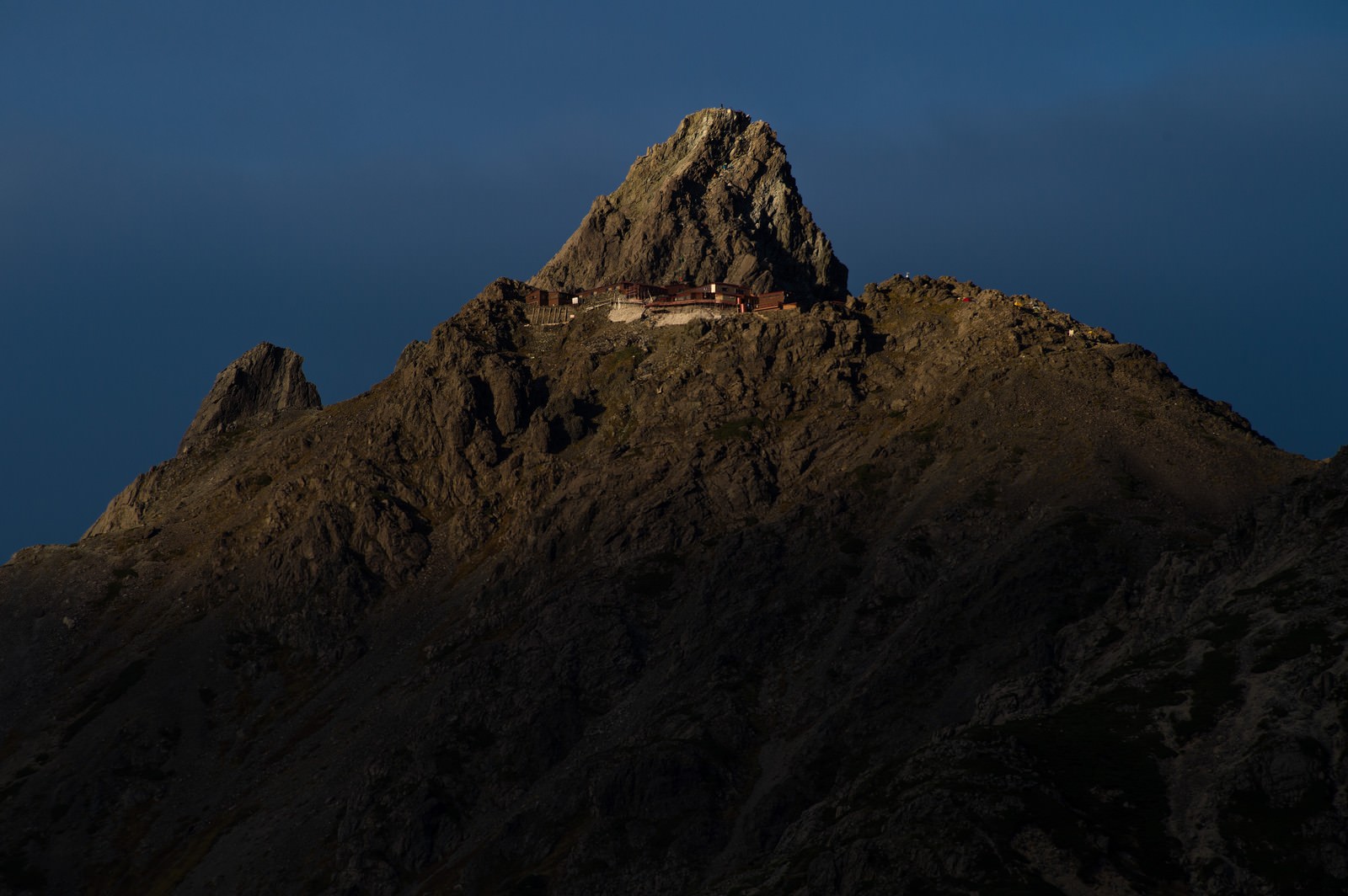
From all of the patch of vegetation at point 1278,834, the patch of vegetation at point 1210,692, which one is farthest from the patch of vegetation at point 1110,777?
the patch of vegetation at point 1278,834

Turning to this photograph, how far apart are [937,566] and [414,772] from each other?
6592 cm

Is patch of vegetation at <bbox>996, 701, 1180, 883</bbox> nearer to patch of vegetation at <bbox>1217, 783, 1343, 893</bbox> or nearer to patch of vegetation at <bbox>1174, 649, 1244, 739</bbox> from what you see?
patch of vegetation at <bbox>1174, 649, 1244, 739</bbox>

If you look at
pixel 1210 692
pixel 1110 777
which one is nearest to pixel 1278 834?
pixel 1110 777

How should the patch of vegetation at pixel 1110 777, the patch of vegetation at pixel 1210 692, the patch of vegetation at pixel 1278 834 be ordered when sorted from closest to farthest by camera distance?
1. the patch of vegetation at pixel 1278 834
2. the patch of vegetation at pixel 1110 777
3. the patch of vegetation at pixel 1210 692

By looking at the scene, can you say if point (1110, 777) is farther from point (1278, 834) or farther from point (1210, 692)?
point (1278, 834)

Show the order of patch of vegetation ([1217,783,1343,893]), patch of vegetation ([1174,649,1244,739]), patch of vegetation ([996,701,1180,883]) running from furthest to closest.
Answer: patch of vegetation ([1174,649,1244,739]) → patch of vegetation ([996,701,1180,883]) → patch of vegetation ([1217,783,1343,893])

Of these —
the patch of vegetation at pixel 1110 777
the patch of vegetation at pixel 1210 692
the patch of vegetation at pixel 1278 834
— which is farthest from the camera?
the patch of vegetation at pixel 1210 692

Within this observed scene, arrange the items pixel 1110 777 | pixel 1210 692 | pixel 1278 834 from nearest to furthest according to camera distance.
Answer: pixel 1278 834 → pixel 1110 777 → pixel 1210 692

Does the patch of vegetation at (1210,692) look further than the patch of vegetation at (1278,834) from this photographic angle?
Yes

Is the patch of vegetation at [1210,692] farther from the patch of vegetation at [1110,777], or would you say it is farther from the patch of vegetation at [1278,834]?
the patch of vegetation at [1278,834]

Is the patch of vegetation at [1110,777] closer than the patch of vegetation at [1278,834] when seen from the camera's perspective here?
No

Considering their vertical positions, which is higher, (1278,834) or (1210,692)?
(1210,692)

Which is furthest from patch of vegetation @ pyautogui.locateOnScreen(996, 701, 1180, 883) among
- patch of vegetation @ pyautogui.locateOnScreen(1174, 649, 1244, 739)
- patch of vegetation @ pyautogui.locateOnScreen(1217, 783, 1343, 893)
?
patch of vegetation @ pyautogui.locateOnScreen(1217, 783, 1343, 893)

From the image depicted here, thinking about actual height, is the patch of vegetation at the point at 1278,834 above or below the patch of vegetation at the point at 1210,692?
below
